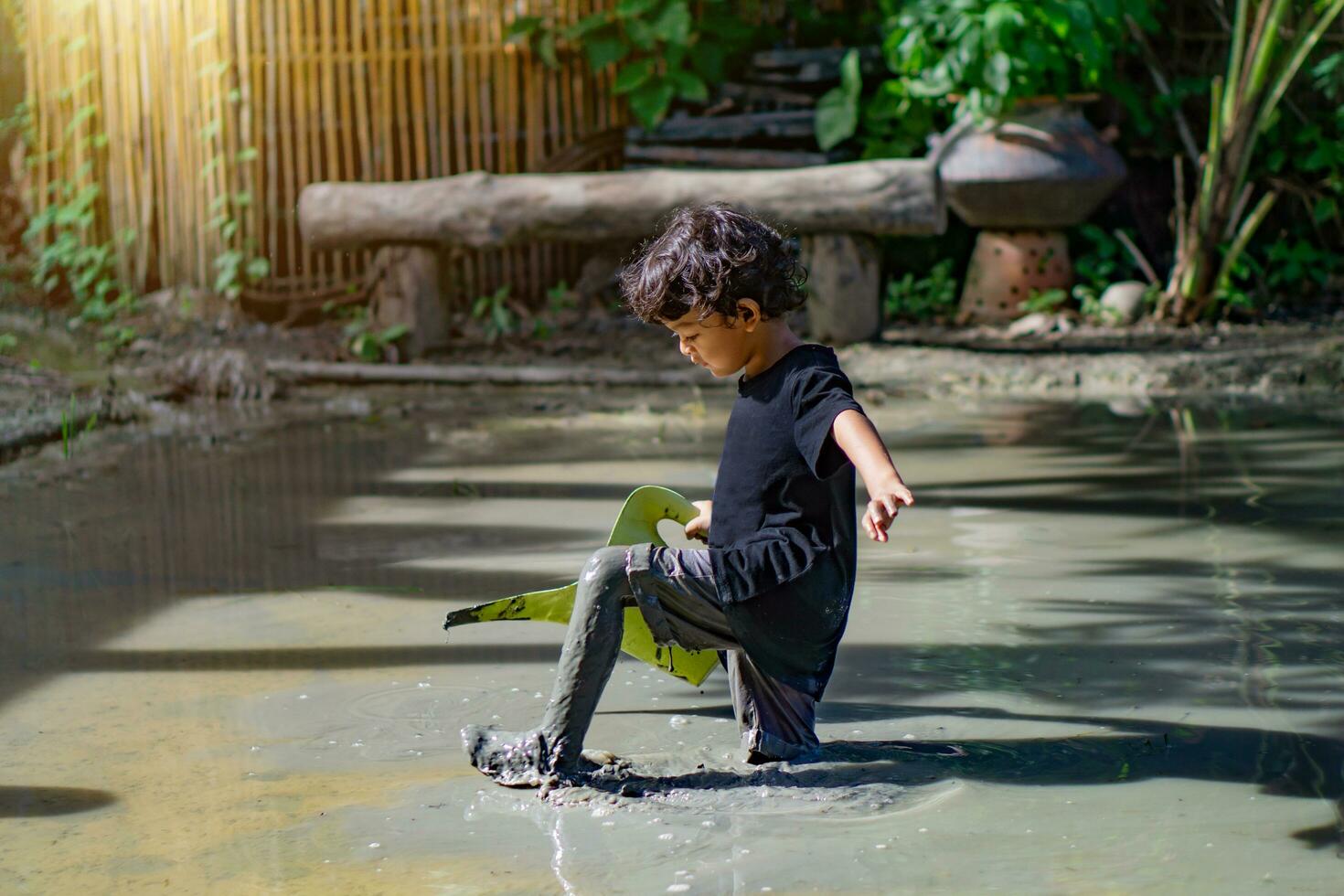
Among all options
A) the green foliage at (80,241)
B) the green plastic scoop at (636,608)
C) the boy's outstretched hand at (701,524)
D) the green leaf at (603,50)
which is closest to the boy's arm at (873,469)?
the boy's outstretched hand at (701,524)

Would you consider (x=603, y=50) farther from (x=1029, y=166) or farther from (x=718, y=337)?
(x=718, y=337)

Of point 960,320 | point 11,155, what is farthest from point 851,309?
point 11,155

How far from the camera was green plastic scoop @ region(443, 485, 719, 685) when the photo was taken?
9.30ft

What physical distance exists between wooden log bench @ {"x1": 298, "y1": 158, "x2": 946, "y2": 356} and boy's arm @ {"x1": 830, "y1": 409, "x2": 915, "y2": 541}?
17.9 ft

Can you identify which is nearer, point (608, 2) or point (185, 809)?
point (185, 809)

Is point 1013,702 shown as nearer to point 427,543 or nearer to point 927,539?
point 927,539

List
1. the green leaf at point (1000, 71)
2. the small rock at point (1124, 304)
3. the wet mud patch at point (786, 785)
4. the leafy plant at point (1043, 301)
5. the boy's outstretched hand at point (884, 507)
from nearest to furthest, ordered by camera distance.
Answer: the boy's outstretched hand at point (884, 507) < the wet mud patch at point (786, 785) < the green leaf at point (1000, 71) < the small rock at point (1124, 304) < the leafy plant at point (1043, 301)

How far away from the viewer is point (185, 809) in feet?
8.27

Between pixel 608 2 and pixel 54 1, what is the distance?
3815 millimetres

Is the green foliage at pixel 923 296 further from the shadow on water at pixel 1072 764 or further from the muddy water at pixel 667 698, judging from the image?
the shadow on water at pixel 1072 764

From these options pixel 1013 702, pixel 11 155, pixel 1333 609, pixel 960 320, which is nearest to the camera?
pixel 1013 702

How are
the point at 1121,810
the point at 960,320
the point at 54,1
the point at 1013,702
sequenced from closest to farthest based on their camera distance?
the point at 1121,810, the point at 1013,702, the point at 960,320, the point at 54,1

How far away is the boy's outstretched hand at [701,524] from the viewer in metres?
2.84

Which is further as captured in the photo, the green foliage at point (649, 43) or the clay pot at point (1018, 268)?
the green foliage at point (649, 43)
